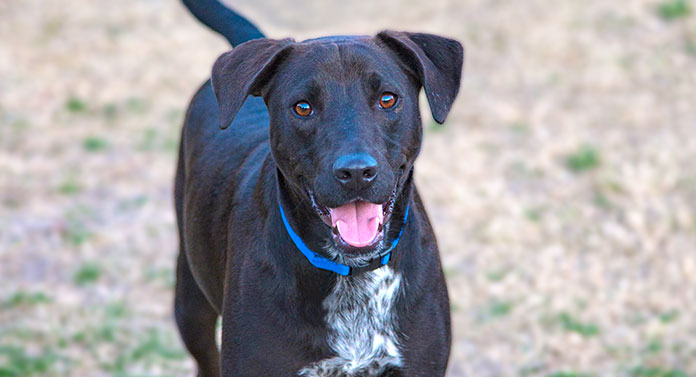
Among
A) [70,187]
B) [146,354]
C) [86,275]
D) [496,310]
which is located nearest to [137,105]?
[70,187]

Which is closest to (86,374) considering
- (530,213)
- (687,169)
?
(530,213)

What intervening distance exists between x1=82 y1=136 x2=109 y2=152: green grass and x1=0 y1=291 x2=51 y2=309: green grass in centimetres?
285

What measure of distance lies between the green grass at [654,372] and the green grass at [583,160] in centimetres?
288

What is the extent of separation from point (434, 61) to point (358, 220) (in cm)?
67

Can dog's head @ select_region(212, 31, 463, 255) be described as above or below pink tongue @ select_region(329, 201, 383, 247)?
above

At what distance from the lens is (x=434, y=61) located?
12.1 ft

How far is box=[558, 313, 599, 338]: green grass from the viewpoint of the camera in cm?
654

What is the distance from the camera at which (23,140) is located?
959cm

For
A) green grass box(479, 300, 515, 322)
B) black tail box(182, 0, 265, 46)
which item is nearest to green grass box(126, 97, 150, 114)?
Answer: green grass box(479, 300, 515, 322)

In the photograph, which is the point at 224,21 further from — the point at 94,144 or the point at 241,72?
the point at 94,144

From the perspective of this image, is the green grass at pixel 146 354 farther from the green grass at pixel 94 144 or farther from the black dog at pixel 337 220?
the green grass at pixel 94 144

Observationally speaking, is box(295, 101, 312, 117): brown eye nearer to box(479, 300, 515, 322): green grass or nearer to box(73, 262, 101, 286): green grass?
box(479, 300, 515, 322): green grass

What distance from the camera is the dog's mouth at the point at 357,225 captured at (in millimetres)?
3457

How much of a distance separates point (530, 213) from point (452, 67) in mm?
4507
